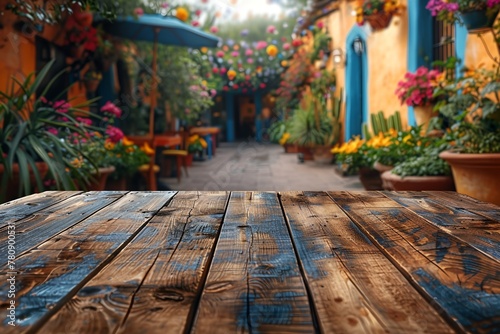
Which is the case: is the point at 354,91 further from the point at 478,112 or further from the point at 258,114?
the point at 258,114

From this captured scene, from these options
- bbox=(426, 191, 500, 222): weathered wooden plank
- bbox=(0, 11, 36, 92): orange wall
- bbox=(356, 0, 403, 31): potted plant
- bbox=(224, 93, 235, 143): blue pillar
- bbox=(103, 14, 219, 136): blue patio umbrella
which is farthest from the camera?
bbox=(224, 93, 235, 143): blue pillar

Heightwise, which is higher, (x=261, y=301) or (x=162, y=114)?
(x=162, y=114)

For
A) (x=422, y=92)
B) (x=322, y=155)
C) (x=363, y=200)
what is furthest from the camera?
(x=322, y=155)

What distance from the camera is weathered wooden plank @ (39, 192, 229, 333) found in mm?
656

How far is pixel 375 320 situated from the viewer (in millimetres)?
656

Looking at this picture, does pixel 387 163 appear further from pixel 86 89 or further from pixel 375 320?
pixel 375 320

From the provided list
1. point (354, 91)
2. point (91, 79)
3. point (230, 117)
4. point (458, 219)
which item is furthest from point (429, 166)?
point (230, 117)

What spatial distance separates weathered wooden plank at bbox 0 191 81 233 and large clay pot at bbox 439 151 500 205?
2.36 metres

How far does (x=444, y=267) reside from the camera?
2.89ft

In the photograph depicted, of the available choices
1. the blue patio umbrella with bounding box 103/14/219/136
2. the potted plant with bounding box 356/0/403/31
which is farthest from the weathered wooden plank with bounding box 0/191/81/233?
the potted plant with bounding box 356/0/403/31

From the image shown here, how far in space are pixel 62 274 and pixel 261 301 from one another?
14.9 inches

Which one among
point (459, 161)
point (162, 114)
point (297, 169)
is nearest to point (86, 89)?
point (162, 114)

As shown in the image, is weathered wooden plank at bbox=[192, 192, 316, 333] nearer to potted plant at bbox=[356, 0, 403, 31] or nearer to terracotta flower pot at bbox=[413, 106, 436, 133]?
terracotta flower pot at bbox=[413, 106, 436, 133]

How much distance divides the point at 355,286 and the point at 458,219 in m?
0.64
